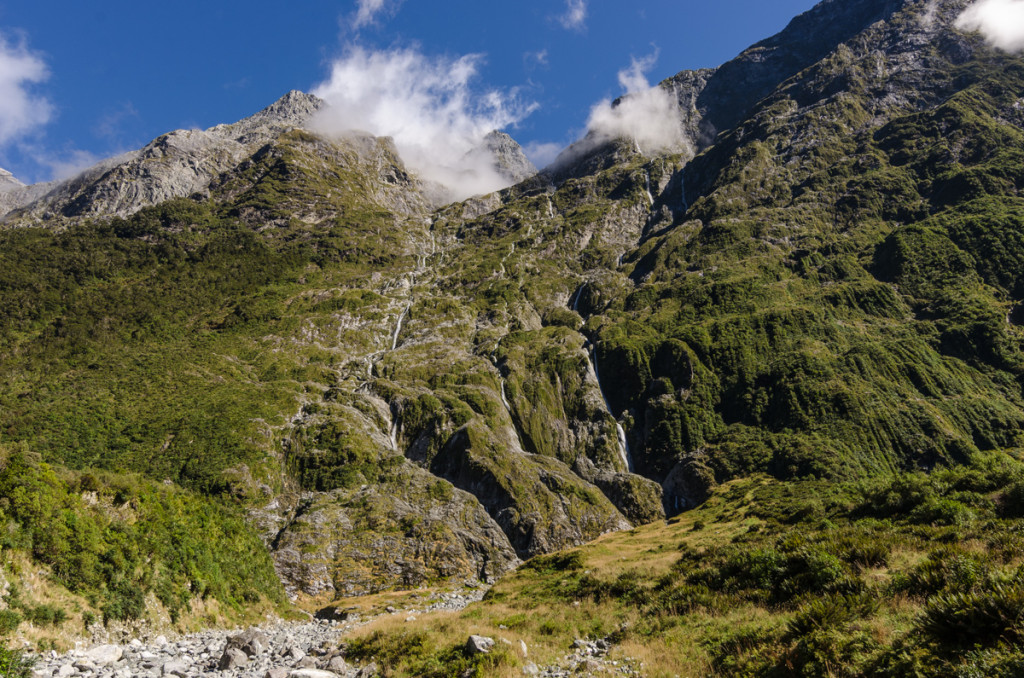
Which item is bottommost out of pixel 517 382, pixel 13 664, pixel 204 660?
pixel 204 660

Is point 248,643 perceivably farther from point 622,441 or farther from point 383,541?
point 622,441

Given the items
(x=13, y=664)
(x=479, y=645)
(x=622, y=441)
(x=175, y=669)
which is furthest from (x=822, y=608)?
(x=622, y=441)

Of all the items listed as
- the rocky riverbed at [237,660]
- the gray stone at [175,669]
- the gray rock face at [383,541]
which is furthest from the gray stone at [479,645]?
the gray rock face at [383,541]

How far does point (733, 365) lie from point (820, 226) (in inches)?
4020

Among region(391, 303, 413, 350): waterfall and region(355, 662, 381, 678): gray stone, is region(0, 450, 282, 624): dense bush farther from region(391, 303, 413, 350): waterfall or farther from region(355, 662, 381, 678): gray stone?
region(391, 303, 413, 350): waterfall

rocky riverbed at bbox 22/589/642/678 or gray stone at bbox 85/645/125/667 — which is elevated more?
gray stone at bbox 85/645/125/667

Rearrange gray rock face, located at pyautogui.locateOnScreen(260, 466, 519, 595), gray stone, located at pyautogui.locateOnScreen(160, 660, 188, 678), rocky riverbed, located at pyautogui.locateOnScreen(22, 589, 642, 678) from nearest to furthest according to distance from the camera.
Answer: rocky riverbed, located at pyautogui.locateOnScreen(22, 589, 642, 678) < gray stone, located at pyautogui.locateOnScreen(160, 660, 188, 678) < gray rock face, located at pyautogui.locateOnScreen(260, 466, 519, 595)

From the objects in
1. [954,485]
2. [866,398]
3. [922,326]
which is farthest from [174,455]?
[922,326]

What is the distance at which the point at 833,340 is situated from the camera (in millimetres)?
139750

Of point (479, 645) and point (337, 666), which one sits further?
point (337, 666)

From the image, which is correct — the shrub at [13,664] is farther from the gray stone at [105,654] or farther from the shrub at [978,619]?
the shrub at [978,619]

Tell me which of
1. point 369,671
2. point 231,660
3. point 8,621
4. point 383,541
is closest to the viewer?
point 8,621

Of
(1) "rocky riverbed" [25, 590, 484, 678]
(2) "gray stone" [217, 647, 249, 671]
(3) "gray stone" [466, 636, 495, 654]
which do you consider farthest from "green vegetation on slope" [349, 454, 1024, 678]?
(2) "gray stone" [217, 647, 249, 671]

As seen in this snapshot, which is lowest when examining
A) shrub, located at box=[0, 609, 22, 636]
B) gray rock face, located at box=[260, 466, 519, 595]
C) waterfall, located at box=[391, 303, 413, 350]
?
gray rock face, located at box=[260, 466, 519, 595]
